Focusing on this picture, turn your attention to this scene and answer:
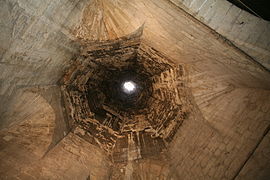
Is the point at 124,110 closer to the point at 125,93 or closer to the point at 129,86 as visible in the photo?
the point at 125,93

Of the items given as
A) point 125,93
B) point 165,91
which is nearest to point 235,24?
point 165,91

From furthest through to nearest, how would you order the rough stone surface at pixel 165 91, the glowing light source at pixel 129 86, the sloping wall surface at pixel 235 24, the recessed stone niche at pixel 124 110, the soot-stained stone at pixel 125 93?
the glowing light source at pixel 129 86 → the soot-stained stone at pixel 125 93 → the recessed stone niche at pixel 124 110 → the rough stone surface at pixel 165 91 → the sloping wall surface at pixel 235 24

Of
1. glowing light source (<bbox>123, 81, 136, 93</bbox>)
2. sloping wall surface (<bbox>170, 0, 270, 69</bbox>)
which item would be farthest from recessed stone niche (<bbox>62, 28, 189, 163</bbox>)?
sloping wall surface (<bbox>170, 0, 270, 69</bbox>)

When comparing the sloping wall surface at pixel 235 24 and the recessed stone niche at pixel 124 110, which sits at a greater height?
the sloping wall surface at pixel 235 24

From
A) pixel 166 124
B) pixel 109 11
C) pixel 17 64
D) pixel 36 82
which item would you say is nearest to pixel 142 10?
pixel 109 11

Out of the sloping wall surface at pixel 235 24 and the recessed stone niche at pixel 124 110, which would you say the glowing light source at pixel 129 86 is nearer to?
the recessed stone niche at pixel 124 110

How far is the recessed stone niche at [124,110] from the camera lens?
414 centimetres

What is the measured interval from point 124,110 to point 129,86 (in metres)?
0.77

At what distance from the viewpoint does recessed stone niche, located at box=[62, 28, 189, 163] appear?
4.14 metres

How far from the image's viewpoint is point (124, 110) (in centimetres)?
583

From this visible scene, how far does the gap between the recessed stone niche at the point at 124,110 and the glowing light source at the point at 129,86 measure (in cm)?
35

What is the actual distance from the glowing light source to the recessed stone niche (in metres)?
0.35

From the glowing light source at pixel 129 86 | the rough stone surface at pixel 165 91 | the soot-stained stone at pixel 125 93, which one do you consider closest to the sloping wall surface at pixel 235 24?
the rough stone surface at pixel 165 91

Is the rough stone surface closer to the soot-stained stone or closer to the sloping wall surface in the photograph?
the sloping wall surface
